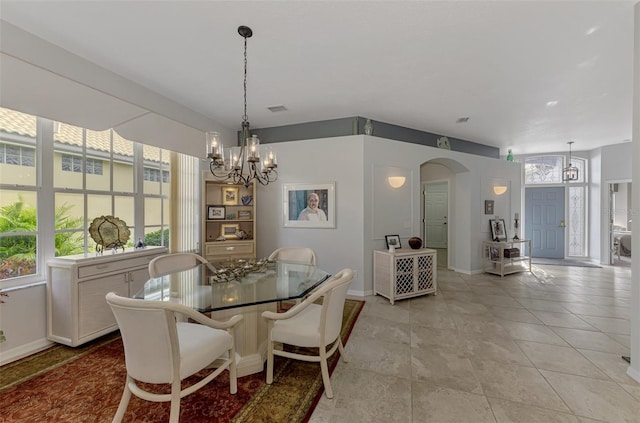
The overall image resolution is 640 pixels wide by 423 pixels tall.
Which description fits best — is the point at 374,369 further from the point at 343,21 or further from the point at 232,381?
the point at 343,21

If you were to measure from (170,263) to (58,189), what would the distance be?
129 centimetres

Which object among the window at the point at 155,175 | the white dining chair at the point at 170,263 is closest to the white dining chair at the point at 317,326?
the white dining chair at the point at 170,263

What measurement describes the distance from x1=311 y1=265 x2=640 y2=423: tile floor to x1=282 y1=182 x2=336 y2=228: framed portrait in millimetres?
1438

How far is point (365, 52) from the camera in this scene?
257 centimetres

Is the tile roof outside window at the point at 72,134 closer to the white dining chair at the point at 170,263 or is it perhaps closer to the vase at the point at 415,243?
the white dining chair at the point at 170,263

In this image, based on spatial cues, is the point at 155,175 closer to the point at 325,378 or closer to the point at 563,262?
the point at 325,378

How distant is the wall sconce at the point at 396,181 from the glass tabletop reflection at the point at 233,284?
2.29 metres

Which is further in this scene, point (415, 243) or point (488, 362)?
point (415, 243)

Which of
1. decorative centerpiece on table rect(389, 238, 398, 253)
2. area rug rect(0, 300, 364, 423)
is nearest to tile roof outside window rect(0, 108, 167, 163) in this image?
area rug rect(0, 300, 364, 423)

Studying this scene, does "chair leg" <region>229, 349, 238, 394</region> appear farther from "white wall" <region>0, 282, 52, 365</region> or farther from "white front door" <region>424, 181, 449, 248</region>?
"white front door" <region>424, 181, 449, 248</region>

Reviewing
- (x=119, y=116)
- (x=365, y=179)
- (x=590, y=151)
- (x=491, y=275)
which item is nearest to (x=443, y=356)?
(x=365, y=179)

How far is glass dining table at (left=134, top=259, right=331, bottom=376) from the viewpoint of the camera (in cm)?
181

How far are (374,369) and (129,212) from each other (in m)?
3.28

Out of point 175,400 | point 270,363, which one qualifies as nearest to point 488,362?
point 270,363
